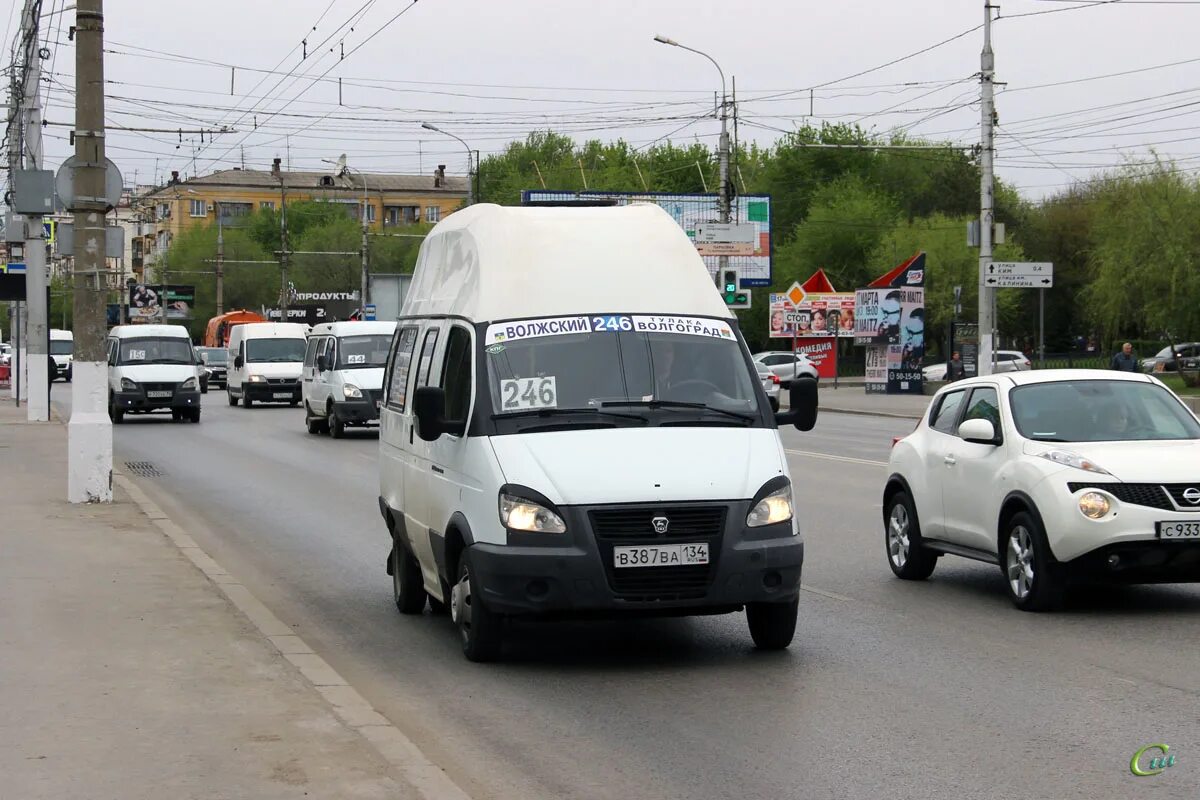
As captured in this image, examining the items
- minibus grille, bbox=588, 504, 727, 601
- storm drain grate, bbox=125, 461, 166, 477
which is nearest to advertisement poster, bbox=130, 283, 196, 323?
storm drain grate, bbox=125, 461, 166, 477

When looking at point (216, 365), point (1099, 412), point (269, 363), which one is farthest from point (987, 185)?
point (216, 365)

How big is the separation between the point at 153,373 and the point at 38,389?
10.5 feet

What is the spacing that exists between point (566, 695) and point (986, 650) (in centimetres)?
246

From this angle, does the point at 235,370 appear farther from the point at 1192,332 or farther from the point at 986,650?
the point at 986,650

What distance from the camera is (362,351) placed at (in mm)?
32594

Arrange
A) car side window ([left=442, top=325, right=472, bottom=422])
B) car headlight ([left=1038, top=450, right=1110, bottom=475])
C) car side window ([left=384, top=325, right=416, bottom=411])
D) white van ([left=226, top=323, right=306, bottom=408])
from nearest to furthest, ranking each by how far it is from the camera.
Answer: car side window ([left=442, top=325, right=472, bottom=422]) < car headlight ([left=1038, top=450, right=1110, bottom=475]) < car side window ([left=384, top=325, right=416, bottom=411]) < white van ([left=226, top=323, right=306, bottom=408])

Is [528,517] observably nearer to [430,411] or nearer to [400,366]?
[430,411]

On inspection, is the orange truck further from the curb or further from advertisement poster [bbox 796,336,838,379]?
the curb

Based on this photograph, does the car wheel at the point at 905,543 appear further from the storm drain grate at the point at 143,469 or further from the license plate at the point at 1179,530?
the storm drain grate at the point at 143,469

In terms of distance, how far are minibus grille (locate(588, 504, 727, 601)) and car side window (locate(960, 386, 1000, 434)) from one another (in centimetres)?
341

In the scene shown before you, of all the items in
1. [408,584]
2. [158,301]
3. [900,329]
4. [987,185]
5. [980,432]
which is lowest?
[408,584]

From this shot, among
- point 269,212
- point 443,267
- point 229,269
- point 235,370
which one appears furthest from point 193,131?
point 269,212

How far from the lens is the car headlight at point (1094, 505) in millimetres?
10133

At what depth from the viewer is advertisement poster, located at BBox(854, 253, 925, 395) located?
5628cm
